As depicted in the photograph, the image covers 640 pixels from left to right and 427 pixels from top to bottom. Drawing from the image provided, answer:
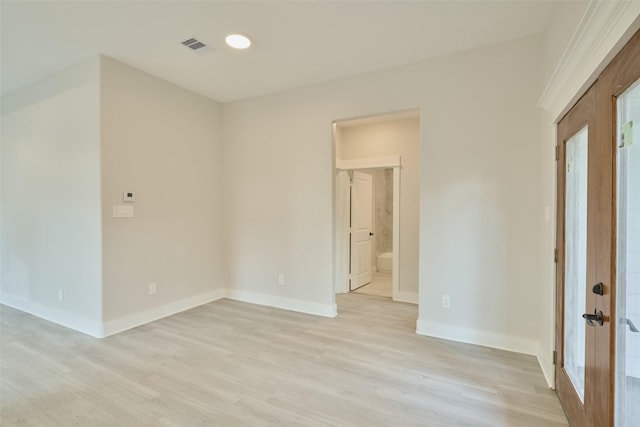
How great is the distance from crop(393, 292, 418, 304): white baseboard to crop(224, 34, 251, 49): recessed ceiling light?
3664mm

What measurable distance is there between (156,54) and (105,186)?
4.62 ft

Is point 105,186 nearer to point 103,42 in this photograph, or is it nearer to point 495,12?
point 103,42

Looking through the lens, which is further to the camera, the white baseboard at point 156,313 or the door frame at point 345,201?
the door frame at point 345,201

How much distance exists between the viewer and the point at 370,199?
233 inches

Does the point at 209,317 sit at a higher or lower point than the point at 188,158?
lower

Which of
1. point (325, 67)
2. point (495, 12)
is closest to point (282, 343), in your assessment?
point (325, 67)

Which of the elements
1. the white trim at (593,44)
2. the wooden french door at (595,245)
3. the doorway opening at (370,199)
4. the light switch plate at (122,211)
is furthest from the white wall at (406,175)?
the light switch plate at (122,211)

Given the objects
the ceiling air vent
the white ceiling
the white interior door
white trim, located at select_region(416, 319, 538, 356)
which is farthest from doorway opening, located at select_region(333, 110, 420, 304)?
the ceiling air vent

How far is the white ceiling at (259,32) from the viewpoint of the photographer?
232 centimetres

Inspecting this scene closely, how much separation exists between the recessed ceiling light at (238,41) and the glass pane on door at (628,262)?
2.63m

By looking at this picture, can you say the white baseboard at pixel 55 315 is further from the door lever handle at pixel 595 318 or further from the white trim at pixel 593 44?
the white trim at pixel 593 44

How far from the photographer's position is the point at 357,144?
4.98 m

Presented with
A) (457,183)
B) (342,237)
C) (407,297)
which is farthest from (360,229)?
(457,183)

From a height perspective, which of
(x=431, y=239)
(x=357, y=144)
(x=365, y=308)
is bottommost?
(x=365, y=308)
